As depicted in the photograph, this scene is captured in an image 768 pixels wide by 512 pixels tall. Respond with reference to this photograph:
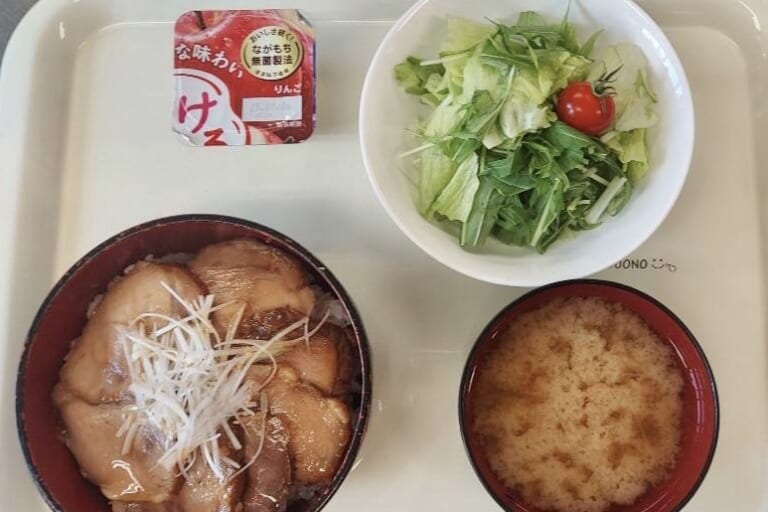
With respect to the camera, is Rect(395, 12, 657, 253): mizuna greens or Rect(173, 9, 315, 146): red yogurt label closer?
Rect(395, 12, 657, 253): mizuna greens

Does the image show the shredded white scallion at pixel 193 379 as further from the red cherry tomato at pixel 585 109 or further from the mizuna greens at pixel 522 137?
the red cherry tomato at pixel 585 109

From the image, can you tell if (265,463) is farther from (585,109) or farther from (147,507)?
(585,109)

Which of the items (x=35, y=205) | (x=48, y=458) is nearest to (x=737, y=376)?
(x=48, y=458)

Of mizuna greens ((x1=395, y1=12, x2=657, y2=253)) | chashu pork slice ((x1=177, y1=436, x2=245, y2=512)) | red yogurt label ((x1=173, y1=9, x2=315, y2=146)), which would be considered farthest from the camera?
red yogurt label ((x1=173, y1=9, x2=315, y2=146))

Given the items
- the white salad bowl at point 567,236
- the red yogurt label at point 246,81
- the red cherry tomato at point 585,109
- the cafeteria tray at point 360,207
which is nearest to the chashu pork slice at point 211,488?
the cafeteria tray at point 360,207

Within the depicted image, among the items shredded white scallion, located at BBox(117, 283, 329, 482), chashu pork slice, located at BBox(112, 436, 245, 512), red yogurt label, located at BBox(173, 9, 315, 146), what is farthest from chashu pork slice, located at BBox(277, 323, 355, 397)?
red yogurt label, located at BBox(173, 9, 315, 146)

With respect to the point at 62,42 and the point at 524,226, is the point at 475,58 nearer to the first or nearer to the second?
the point at 524,226

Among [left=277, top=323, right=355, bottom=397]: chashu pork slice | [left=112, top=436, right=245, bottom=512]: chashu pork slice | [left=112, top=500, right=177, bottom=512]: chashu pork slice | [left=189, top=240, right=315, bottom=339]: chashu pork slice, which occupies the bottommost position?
[left=112, top=500, right=177, bottom=512]: chashu pork slice

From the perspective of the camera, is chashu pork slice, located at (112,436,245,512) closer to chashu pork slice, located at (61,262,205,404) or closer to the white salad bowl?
chashu pork slice, located at (61,262,205,404)
